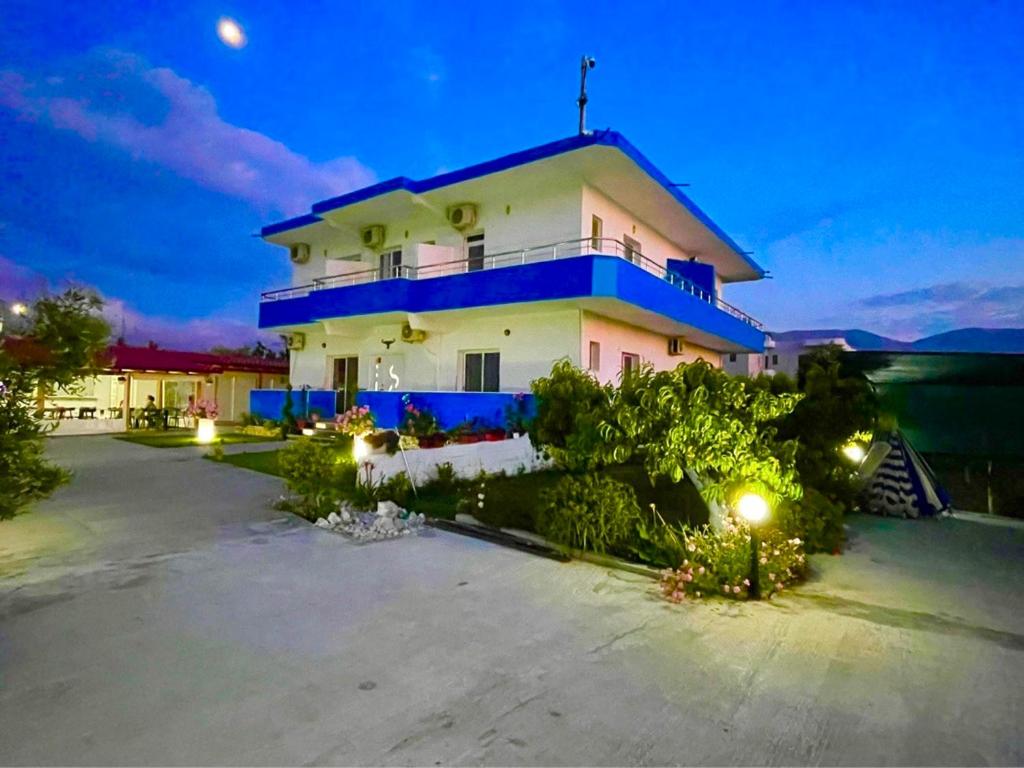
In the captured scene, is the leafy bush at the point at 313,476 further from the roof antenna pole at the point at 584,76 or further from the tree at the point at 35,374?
the roof antenna pole at the point at 584,76

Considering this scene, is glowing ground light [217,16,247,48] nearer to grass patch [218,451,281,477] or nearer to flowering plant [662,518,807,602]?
grass patch [218,451,281,477]

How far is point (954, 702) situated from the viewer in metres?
2.86

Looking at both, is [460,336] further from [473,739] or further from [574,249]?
[473,739]

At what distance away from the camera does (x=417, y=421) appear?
1409 cm

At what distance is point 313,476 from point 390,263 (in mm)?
12601

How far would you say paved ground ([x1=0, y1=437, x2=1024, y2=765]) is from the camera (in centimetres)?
244

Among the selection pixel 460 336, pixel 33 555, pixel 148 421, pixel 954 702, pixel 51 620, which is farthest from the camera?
pixel 148 421

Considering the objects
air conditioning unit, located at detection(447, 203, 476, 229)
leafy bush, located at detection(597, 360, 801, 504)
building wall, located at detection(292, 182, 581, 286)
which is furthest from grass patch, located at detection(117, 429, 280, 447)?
leafy bush, located at detection(597, 360, 801, 504)

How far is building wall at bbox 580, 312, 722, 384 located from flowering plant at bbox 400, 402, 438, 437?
14.7 feet

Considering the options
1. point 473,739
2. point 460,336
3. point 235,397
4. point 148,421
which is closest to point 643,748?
point 473,739

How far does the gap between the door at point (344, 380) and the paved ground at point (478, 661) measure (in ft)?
38.9

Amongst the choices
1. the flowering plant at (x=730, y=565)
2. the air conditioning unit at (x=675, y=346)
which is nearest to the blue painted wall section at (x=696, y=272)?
the air conditioning unit at (x=675, y=346)

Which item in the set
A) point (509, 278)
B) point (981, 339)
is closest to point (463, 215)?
point (509, 278)

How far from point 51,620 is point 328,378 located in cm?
1650
